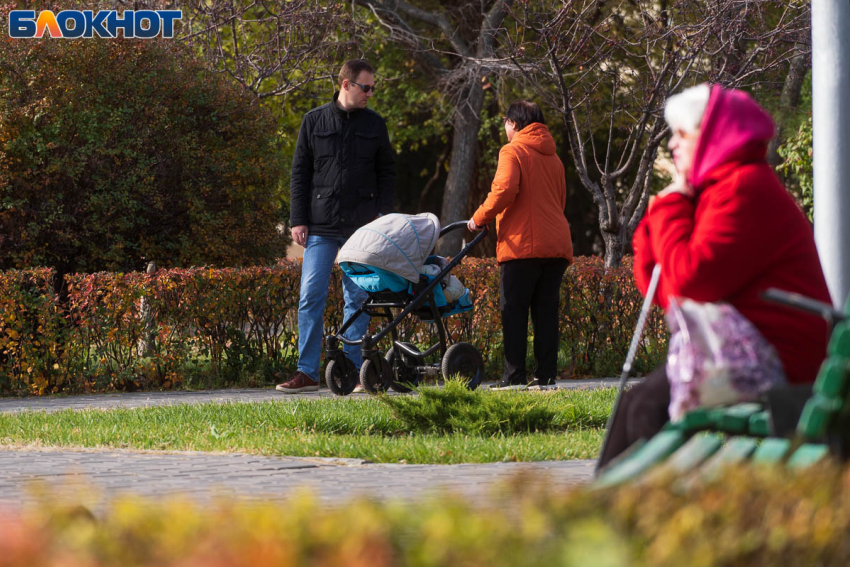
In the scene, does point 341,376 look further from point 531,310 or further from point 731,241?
point 731,241

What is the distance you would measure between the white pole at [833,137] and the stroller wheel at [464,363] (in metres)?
3.29

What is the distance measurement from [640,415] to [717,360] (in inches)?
12.5

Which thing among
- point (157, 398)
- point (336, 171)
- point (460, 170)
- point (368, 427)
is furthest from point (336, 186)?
point (460, 170)

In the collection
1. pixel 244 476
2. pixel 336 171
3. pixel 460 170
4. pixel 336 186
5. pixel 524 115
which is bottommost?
pixel 244 476

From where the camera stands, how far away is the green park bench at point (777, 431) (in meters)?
2.88

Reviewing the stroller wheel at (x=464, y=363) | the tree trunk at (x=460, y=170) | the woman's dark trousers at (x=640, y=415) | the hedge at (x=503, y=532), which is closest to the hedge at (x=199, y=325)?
the stroller wheel at (x=464, y=363)

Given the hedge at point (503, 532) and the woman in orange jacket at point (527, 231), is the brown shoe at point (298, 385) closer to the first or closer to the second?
the woman in orange jacket at point (527, 231)

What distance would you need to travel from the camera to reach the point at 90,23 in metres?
13.9

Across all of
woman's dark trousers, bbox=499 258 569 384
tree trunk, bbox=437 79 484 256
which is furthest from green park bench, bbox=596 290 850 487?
tree trunk, bbox=437 79 484 256

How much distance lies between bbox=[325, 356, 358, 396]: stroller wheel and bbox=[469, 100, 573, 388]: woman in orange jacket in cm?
118

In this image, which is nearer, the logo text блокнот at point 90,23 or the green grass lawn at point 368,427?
the green grass lawn at point 368,427

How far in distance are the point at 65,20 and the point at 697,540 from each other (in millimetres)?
12981

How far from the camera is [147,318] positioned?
10188 mm

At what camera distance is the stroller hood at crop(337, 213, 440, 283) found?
328 inches
